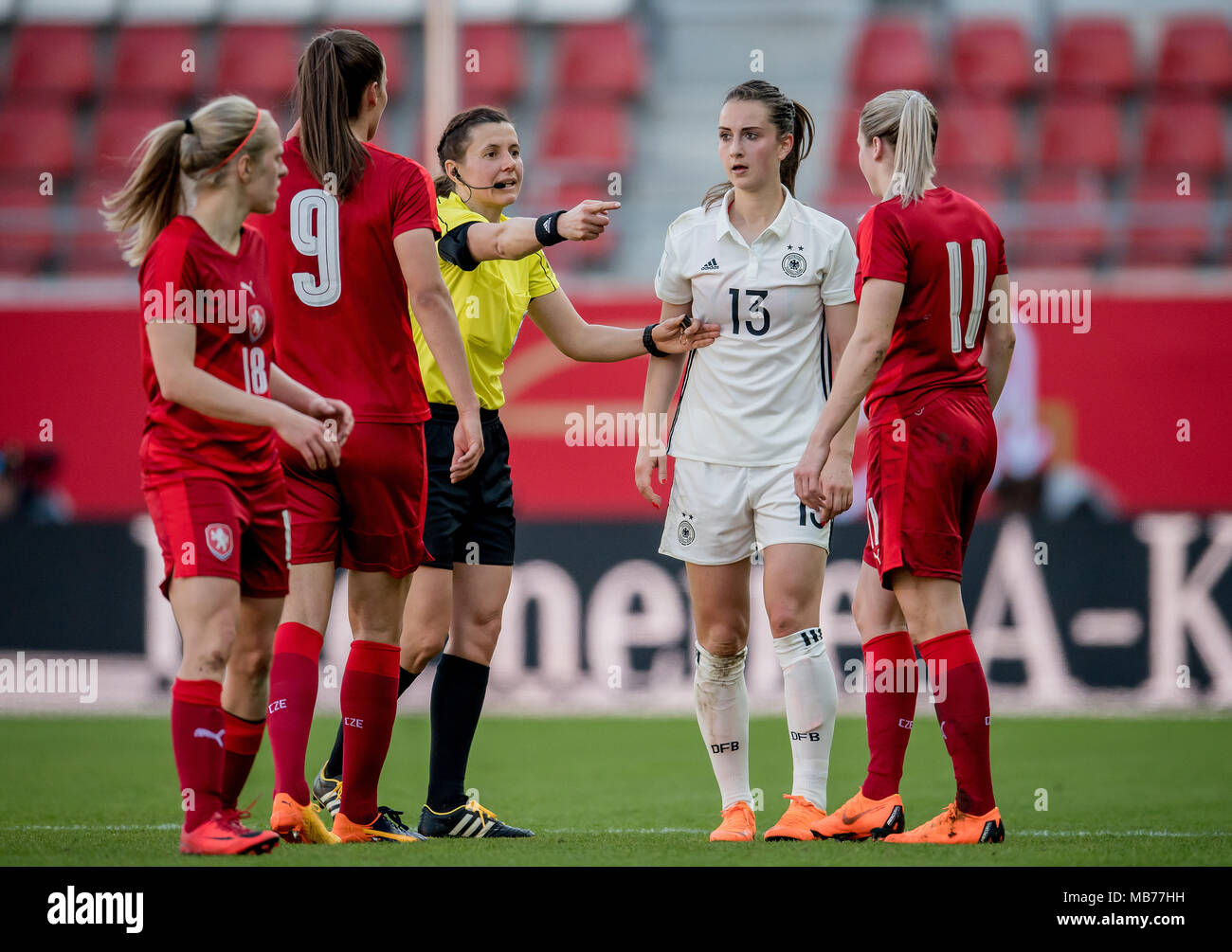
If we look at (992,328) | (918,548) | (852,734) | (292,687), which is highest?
(992,328)

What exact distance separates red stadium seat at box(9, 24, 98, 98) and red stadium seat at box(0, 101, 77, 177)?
33cm

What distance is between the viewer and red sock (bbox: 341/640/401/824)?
4.32m

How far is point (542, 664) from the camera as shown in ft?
31.3

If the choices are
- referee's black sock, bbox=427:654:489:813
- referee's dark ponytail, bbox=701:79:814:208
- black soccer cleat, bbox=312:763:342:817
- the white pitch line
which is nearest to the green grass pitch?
the white pitch line

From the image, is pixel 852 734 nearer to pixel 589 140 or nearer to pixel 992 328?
pixel 992 328

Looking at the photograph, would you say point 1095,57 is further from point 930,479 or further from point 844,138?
point 930,479

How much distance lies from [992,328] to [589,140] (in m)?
11.0

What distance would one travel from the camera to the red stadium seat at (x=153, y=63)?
15578mm

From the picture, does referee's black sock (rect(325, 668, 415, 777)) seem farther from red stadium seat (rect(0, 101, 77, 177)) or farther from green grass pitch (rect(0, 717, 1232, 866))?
red stadium seat (rect(0, 101, 77, 177))

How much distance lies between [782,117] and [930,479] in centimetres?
121

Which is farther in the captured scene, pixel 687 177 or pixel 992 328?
pixel 687 177

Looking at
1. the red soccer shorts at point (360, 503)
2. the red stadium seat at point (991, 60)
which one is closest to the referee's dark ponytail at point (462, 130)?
the red soccer shorts at point (360, 503)

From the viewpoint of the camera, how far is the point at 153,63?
15.8m
